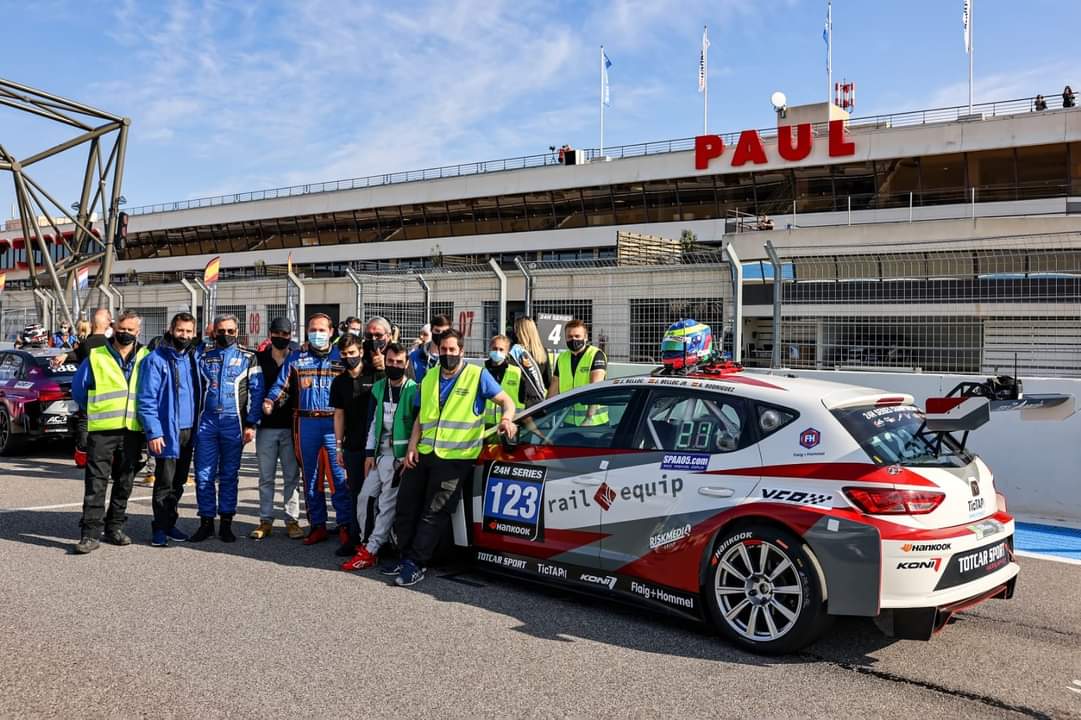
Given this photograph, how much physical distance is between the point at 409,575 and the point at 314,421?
6.03ft

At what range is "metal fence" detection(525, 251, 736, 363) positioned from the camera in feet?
35.1

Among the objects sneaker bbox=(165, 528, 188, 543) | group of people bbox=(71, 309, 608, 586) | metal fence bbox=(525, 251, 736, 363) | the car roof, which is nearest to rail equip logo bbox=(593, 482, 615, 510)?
the car roof

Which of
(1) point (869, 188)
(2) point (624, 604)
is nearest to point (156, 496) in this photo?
(2) point (624, 604)

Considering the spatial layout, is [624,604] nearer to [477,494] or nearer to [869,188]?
[477,494]

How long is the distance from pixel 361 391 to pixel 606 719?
378 cm

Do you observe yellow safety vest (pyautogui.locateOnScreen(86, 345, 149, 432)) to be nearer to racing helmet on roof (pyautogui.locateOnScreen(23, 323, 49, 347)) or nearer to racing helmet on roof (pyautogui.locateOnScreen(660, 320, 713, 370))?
racing helmet on roof (pyautogui.locateOnScreen(660, 320, 713, 370))

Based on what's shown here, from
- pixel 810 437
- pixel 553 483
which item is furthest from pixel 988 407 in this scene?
pixel 553 483

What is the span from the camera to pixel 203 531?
7.18m

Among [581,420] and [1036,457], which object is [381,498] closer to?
[581,420]

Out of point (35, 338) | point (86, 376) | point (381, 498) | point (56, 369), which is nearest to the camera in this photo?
point (381, 498)

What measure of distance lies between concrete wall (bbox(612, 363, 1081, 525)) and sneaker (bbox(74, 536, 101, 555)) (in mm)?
7480

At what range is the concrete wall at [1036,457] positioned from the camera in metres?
8.15

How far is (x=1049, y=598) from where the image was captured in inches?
231

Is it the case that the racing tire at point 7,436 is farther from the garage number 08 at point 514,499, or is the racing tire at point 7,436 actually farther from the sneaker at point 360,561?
the garage number 08 at point 514,499
